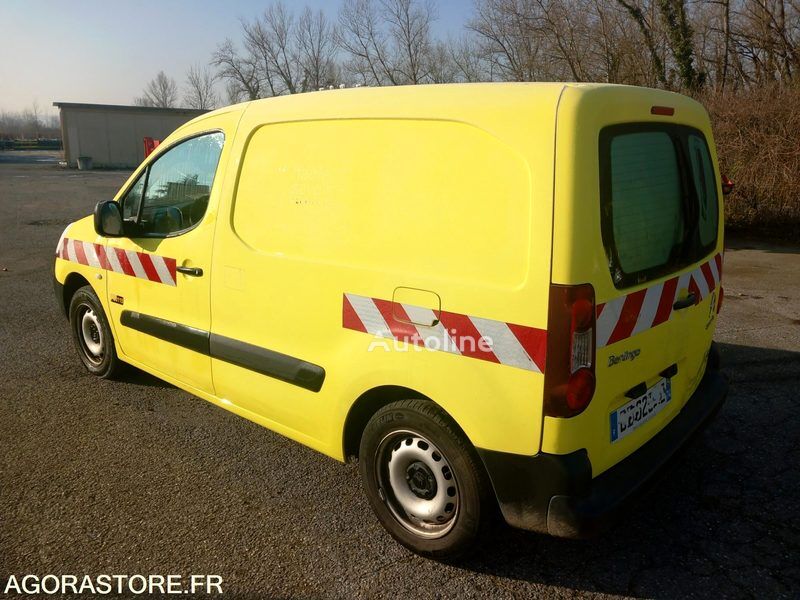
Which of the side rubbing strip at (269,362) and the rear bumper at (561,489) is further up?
the side rubbing strip at (269,362)

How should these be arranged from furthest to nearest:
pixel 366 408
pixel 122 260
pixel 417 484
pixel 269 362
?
1. pixel 122 260
2. pixel 269 362
3. pixel 366 408
4. pixel 417 484

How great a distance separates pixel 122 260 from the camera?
3.96 meters

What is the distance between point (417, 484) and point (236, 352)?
1182 mm

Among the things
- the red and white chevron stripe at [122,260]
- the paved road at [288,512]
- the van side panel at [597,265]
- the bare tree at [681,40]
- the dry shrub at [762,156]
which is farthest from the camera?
the bare tree at [681,40]

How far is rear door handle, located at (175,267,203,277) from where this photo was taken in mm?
3346

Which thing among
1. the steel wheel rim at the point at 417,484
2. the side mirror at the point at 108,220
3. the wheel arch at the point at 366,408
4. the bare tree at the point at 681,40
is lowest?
the steel wheel rim at the point at 417,484

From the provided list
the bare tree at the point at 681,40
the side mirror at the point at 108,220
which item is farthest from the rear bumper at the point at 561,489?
the bare tree at the point at 681,40

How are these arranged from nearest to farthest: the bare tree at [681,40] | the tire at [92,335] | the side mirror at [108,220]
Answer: the side mirror at [108,220] → the tire at [92,335] → the bare tree at [681,40]

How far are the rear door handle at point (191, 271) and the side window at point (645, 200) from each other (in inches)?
84.0

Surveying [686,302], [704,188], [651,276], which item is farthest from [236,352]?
[704,188]

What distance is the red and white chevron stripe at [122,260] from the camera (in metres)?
3.59

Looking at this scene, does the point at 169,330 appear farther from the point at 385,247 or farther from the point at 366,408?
the point at 385,247

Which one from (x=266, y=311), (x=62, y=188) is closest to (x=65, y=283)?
(x=266, y=311)

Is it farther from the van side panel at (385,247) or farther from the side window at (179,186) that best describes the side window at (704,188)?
the side window at (179,186)
